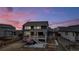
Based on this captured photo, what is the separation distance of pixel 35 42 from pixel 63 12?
0.65 metres

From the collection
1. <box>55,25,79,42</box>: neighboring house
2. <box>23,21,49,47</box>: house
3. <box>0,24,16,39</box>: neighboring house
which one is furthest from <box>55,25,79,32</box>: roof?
<box>0,24,16,39</box>: neighboring house

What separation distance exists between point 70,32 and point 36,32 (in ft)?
1.77

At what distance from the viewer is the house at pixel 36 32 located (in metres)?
2.20

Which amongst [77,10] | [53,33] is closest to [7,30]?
[53,33]

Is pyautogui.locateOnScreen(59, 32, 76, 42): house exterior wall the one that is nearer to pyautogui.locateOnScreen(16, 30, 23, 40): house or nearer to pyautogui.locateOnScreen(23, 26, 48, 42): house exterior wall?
pyautogui.locateOnScreen(23, 26, 48, 42): house exterior wall

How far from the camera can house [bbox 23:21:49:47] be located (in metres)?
2.20

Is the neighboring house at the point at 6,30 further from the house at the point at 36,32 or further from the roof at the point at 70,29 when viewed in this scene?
the roof at the point at 70,29

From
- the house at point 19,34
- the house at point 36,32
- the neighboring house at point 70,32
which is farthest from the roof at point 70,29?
the house at point 19,34

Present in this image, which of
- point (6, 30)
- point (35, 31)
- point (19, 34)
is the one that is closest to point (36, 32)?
point (35, 31)

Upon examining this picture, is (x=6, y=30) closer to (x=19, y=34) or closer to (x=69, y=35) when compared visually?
(x=19, y=34)

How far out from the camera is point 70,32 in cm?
219

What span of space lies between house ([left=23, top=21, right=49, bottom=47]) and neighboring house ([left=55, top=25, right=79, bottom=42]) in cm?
25
